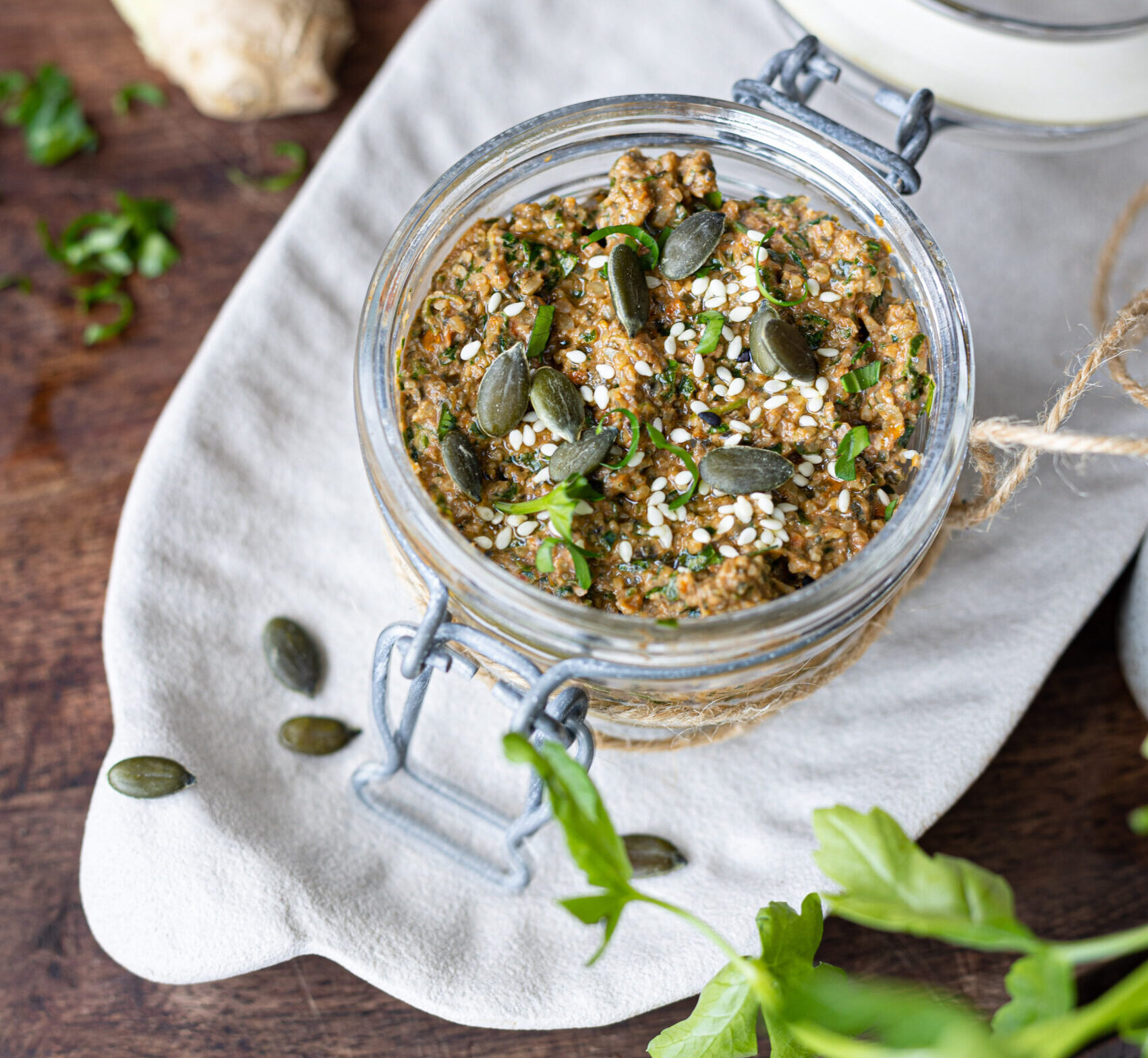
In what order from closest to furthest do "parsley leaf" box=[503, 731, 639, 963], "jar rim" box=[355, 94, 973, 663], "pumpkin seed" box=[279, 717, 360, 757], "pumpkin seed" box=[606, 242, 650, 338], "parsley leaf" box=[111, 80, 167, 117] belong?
"parsley leaf" box=[503, 731, 639, 963] → "jar rim" box=[355, 94, 973, 663] → "pumpkin seed" box=[606, 242, 650, 338] → "pumpkin seed" box=[279, 717, 360, 757] → "parsley leaf" box=[111, 80, 167, 117]

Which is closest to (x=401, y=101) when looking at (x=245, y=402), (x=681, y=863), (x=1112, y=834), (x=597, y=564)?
(x=245, y=402)

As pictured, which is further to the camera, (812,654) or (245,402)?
(245,402)

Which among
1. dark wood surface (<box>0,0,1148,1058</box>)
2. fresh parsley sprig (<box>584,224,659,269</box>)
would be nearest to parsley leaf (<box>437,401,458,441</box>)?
fresh parsley sprig (<box>584,224,659,269</box>)

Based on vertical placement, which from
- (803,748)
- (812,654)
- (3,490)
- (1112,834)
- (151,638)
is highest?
(812,654)

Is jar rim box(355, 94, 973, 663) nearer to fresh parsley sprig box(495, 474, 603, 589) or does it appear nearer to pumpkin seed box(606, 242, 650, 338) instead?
fresh parsley sprig box(495, 474, 603, 589)

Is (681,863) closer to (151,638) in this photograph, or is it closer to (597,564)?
(597,564)
